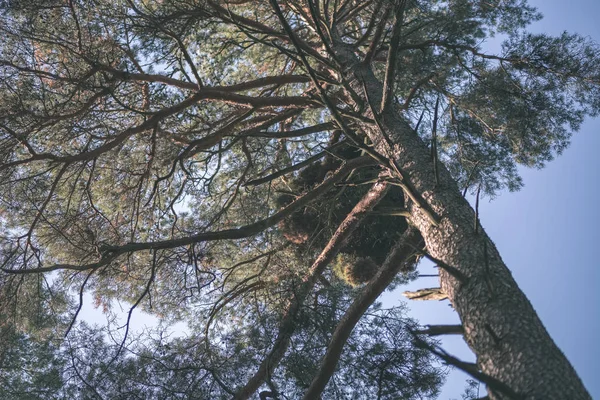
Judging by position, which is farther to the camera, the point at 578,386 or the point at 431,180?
the point at 431,180

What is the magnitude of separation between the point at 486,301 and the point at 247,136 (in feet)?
8.90

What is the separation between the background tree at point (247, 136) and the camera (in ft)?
14.3

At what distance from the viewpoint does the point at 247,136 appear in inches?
177

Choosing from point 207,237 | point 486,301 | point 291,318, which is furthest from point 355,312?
point 486,301

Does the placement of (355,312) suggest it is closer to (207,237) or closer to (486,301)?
(207,237)

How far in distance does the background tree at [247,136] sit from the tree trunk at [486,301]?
0.09ft

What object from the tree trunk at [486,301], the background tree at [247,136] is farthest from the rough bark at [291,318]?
the tree trunk at [486,301]

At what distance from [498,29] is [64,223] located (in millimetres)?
6822

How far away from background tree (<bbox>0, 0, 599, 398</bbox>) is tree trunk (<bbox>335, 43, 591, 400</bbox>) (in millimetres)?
A: 29

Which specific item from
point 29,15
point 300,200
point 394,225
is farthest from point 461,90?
point 29,15

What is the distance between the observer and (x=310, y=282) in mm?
5086

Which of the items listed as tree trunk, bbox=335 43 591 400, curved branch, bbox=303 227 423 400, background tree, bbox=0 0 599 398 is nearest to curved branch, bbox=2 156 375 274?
background tree, bbox=0 0 599 398

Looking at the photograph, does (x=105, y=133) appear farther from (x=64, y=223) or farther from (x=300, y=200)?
(x=300, y=200)

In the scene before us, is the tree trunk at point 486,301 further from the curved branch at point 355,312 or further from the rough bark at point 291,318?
the rough bark at point 291,318
